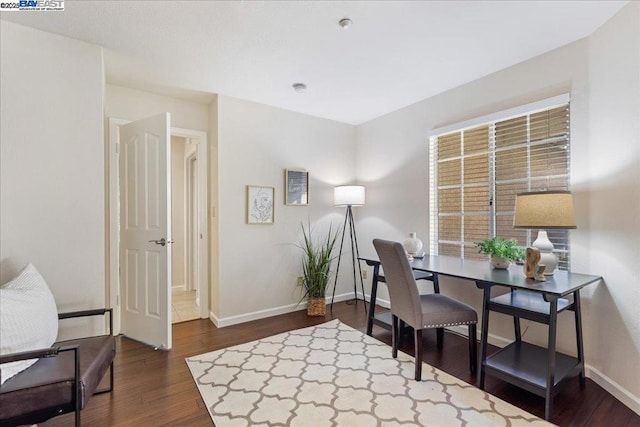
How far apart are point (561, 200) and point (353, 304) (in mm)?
2639

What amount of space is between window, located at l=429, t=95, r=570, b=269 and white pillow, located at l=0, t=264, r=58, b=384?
3.23 meters

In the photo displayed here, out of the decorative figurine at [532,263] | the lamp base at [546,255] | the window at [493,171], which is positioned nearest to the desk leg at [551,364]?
the decorative figurine at [532,263]

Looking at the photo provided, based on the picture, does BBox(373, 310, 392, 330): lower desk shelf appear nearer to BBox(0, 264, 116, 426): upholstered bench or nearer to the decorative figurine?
the decorative figurine

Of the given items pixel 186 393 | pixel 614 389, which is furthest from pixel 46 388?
pixel 614 389

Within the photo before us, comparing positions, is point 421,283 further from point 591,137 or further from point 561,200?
point 591,137

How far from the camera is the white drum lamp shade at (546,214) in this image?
1.96m

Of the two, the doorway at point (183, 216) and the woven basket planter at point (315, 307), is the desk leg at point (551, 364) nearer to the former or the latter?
the woven basket planter at point (315, 307)

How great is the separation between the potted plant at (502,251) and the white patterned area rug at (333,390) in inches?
37.7

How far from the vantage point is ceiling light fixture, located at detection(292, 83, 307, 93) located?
116 inches

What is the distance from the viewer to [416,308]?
2172mm

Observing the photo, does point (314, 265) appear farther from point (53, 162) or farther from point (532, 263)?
point (53, 162)

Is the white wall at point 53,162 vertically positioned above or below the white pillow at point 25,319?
above

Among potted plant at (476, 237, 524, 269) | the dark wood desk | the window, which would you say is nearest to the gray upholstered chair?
the dark wood desk

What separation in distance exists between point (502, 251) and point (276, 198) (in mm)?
2378
